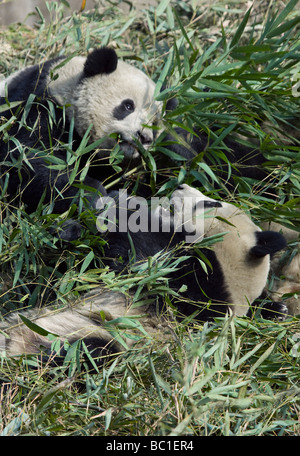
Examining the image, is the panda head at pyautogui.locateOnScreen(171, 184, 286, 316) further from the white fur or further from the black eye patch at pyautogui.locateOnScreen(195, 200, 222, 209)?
the white fur

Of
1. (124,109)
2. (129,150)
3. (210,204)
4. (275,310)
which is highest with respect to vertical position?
(124,109)

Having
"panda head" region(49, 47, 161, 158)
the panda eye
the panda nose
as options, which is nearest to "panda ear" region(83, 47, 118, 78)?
"panda head" region(49, 47, 161, 158)

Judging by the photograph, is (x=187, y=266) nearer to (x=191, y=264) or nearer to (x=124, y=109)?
(x=191, y=264)

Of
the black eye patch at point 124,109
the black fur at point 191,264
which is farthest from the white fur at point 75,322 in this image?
the black eye patch at point 124,109

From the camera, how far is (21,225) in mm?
2408

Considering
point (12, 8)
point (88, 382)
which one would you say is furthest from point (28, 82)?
point (12, 8)

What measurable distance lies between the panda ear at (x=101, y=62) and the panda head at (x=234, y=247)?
829 mm

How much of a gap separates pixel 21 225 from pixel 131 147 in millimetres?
651

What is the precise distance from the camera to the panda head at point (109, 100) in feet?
8.95

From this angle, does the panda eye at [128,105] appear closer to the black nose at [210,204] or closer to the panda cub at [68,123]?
the panda cub at [68,123]

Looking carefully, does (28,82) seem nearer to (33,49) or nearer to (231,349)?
(33,49)

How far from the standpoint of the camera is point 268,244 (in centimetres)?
245

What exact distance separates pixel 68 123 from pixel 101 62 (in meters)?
0.34

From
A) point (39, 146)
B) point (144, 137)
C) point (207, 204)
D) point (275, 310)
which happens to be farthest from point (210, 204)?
point (39, 146)
